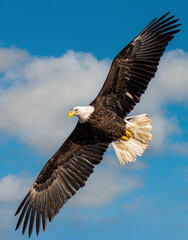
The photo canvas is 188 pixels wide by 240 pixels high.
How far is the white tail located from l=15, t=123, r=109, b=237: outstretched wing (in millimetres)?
412

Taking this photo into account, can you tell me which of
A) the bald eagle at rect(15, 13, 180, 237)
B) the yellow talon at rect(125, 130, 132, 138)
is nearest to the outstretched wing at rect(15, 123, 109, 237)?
the bald eagle at rect(15, 13, 180, 237)

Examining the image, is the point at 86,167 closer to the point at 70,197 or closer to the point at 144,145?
the point at 70,197

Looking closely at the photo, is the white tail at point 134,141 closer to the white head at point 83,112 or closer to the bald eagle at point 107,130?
the bald eagle at point 107,130

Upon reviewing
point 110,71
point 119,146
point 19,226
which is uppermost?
point 110,71

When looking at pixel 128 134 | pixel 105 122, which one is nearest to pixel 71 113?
pixel 105 122

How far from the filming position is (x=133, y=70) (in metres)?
10.5

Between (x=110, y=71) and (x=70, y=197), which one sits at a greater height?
(x=110, y=71)

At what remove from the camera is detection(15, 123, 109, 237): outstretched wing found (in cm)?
1108

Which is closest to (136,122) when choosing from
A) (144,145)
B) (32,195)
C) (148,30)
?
(144,145)

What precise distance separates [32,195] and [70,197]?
1.04m

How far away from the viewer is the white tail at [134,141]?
10.9 m

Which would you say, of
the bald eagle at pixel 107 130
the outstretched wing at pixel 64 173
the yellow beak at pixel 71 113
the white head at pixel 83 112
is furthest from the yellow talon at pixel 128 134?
the yellow beak at pixel 71 113

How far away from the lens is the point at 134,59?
34.4ft

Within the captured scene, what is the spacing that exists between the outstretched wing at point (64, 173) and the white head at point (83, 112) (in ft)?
2.73
